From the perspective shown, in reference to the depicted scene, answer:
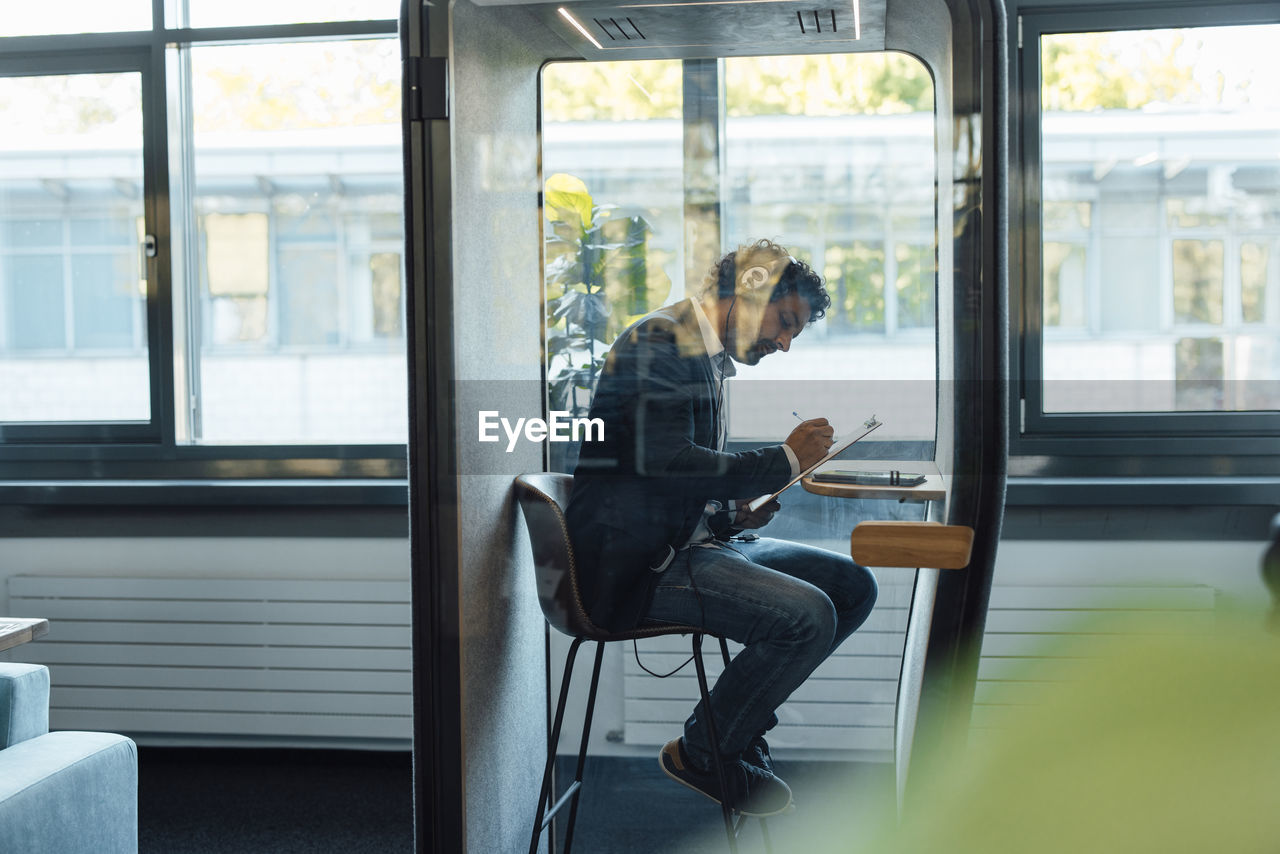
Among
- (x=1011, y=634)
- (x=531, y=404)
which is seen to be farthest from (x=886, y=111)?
(x=1011, y=634)

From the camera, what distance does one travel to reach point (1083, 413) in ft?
9.12

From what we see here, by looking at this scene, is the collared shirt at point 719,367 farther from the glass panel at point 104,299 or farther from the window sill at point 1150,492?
the glass panel at point 104,299

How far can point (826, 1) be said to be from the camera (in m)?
1.67

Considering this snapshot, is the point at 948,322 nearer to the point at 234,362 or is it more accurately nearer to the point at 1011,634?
the point at 1011,634

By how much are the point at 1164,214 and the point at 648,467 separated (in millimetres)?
1770

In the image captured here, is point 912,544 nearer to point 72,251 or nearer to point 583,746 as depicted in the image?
point 583,746

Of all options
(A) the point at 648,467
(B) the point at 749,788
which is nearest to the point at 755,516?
(A) the point at 648,467

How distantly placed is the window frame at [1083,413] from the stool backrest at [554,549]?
4.59 feet

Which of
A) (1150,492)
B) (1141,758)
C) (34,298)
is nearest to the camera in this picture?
(1141,758)

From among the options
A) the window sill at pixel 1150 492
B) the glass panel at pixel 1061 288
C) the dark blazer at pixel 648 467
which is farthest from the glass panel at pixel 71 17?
the window sill at pixel 1150 492

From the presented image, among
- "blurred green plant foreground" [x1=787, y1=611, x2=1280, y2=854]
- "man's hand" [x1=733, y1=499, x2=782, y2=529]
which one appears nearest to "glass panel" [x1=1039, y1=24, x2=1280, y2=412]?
"man's hand" [x1=733, y1=499, x2=782, y2=529]

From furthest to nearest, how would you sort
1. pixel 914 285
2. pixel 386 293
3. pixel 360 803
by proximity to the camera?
pixel 386 293
pixel 360 803
pixel 914 285

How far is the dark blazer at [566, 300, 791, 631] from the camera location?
1723 mm

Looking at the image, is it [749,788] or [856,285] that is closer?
[856,285]
